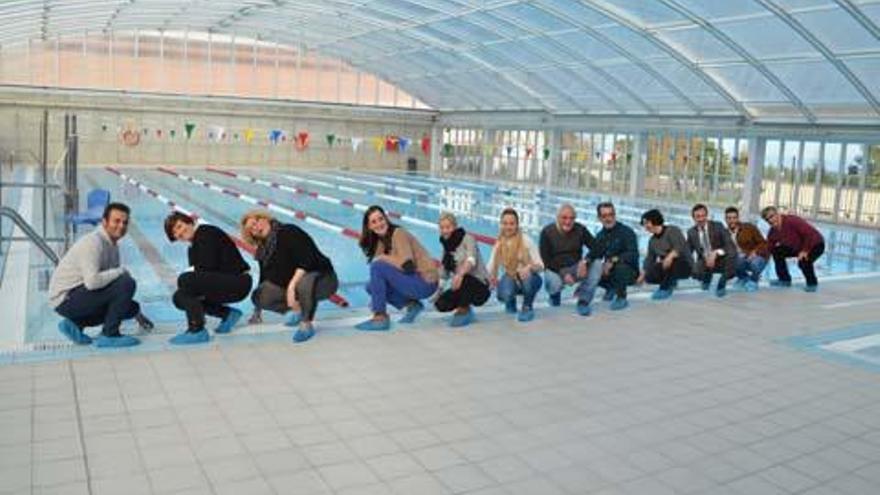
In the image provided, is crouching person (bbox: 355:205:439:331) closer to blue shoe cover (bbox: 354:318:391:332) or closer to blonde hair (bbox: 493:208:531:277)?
blue shoe cover (bbox: 354:318:391:332)

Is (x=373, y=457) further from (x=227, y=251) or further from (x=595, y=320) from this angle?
(x=595, y=320)

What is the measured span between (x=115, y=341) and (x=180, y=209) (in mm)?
11988

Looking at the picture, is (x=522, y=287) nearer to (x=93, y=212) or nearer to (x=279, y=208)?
(x=93, y=212)

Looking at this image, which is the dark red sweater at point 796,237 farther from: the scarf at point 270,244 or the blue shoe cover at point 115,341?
the blue shoe cover at point 115,341

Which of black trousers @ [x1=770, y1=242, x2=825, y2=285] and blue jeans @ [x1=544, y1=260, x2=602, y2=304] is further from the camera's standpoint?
black trousers @ [x1=770, y1=242, x2=825, y2=285]

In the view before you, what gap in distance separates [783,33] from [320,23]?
16.8 meters

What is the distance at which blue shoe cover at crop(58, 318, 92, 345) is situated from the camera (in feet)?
18.5

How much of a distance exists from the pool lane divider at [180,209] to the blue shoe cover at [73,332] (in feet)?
4.87

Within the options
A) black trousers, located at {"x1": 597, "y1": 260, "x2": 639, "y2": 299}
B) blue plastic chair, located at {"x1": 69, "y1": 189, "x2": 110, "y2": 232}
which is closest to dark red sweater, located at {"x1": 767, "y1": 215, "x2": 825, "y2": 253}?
black trousers, located at {"x1": 597, "y1": 260, "x2": 639, "y2": 299}

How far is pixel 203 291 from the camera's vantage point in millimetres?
5906

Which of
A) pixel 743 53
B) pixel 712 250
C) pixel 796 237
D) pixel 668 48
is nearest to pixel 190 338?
pixel 712 250

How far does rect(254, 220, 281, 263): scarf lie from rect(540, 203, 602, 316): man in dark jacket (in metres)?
2.82

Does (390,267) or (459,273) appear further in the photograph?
(459,273)

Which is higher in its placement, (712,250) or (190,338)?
(712,250)
